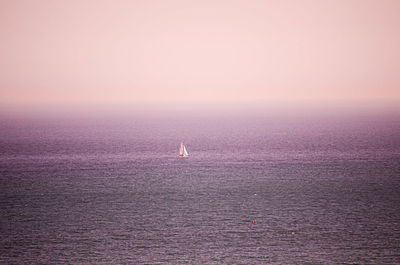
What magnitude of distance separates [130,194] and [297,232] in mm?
27530

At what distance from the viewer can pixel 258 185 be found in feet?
218

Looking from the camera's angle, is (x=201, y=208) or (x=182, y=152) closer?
(x=201, y=208)

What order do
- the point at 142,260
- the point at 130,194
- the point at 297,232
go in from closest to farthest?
the point at 142,260 < the point at 297,232 < the point at 130,194

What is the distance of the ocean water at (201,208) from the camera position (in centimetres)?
3922

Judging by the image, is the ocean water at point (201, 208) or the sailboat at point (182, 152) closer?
the ocean water at point (201, 208)

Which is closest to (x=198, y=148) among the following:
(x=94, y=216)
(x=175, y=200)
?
(x=175, y=200)

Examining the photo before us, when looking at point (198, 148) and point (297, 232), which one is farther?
point (198, 148)

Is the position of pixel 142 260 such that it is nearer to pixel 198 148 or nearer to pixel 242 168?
pixel 242 168

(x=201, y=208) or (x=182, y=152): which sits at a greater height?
(x=182, y=152)

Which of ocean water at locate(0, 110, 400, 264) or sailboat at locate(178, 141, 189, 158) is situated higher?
sailboat at locate(178, 141, 189, 158)

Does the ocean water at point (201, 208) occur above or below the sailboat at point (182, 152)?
below

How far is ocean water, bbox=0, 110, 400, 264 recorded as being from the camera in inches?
1544

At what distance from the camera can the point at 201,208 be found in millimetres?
53562

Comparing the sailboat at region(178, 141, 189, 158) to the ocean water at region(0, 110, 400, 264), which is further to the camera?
the sailboat at region(178, 141, 189, 158)
